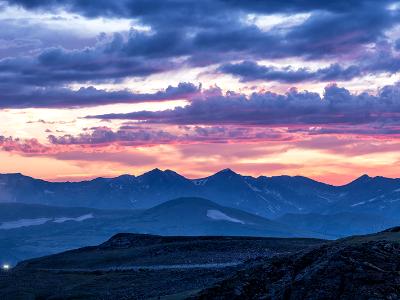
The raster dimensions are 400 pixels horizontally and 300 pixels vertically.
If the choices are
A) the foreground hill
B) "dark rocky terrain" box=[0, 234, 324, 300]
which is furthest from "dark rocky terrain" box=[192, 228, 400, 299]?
"dark rocky terrain" box=[0, 234, 324, 300]

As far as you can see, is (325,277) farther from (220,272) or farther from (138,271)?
(138,271)

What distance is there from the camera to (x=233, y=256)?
3580 inches

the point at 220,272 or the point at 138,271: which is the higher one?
the point at 220,272

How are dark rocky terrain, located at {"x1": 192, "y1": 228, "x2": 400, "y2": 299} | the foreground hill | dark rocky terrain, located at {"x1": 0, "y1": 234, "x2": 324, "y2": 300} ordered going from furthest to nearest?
dark rocky terrain, located at {"x1": 0, "y1": 234, "x2": 324, "y2": 300}, the foreground hill, dark rocky terrain, located at {"x1": 192, "y1": 228, "x2": 400, "y2": 299}

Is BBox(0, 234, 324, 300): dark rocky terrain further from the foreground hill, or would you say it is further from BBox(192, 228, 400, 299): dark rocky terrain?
BBox(192, 228, 400, 299): dark rocky terrain

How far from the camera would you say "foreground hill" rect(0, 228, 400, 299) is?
3934cm

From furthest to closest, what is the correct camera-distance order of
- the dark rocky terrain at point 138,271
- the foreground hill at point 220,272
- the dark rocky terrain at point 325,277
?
1. the dark rocky terrain at point 138,271
2. the foreground hill at point 220,272
3. the dark rocky terrain at point 325,277

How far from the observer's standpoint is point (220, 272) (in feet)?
236

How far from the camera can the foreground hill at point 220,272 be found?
3934cm

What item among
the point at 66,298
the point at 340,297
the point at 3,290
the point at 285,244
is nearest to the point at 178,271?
the point at 66,298

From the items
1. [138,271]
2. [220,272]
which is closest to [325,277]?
[220,272]

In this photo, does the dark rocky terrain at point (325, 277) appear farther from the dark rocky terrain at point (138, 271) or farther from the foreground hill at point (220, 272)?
the dark rocky terrain at point (138, 271)

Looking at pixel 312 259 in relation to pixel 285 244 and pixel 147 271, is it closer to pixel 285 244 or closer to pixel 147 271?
pixel 147 271

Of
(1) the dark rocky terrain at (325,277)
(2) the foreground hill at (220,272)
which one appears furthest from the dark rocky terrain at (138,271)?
(1) the dark rocky terrain at (325,277)
